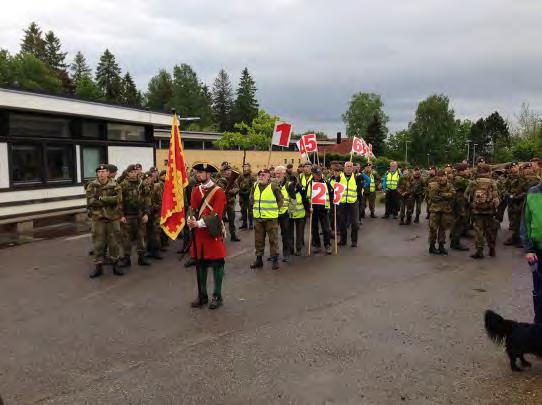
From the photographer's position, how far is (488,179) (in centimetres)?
977

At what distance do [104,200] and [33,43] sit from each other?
80593mm

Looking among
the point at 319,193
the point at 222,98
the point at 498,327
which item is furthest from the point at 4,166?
the point at 222,98

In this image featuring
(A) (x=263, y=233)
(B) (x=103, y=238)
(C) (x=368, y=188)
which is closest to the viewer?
(B) (x=103, y=238)

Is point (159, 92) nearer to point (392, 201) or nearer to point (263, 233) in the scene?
point (392, 201)

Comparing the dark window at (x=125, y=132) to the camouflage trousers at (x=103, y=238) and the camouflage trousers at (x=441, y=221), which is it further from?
the camouflage trousers at (x=441, y=221)

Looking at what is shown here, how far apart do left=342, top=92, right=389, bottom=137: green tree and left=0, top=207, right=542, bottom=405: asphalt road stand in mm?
89844

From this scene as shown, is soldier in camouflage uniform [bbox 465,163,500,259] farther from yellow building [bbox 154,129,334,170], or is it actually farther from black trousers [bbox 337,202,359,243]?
yellow building [bbox 154,129,334,170]

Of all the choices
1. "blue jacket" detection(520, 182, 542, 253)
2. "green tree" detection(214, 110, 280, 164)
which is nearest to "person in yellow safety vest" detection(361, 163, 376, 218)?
"blue jacket" detection(520, 182, 542, 253)

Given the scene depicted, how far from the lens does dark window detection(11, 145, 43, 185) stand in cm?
1411

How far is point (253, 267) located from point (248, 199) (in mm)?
5337

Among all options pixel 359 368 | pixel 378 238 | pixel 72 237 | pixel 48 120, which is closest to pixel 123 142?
pixel 48 120

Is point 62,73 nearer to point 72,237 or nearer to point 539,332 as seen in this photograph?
point 72,237

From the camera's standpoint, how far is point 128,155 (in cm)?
1892

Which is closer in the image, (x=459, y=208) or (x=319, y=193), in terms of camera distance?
(x=319, y=193)
